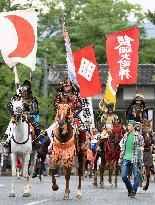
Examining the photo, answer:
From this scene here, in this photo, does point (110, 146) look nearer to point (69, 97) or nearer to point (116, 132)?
point (116, 132)

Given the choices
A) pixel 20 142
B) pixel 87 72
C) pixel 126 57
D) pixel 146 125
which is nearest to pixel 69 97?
pixel 20 142

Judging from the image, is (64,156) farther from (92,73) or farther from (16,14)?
(92,73)

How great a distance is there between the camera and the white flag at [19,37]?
23812 millimetres

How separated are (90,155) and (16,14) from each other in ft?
45.3

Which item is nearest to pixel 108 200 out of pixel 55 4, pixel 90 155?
pixel 90 155

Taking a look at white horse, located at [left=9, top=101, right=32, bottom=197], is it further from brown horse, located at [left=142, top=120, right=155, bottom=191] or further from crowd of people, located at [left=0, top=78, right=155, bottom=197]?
brown horse, located at [left=142, top=120, right=155, bottom=191]

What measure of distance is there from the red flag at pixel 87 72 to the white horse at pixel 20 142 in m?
12.7

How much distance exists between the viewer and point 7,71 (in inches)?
1950

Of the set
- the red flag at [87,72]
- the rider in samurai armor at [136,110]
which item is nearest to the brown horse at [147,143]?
the rider in samurai armor at [136,110]

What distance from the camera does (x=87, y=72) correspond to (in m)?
34.4

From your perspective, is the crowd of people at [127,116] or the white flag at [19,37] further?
the white flag at [19,37]

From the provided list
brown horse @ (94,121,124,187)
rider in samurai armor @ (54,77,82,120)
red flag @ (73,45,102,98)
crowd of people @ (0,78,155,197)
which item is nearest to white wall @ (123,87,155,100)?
red flag @ (73,45,102,98)

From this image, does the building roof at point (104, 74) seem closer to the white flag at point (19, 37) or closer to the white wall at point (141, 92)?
the white wall at point (141, 92)

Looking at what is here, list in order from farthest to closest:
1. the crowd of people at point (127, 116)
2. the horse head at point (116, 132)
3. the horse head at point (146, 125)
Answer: the horse head at point (116, 132), the horse head at point (146, 125), the crowd of people at point (127, 116)
